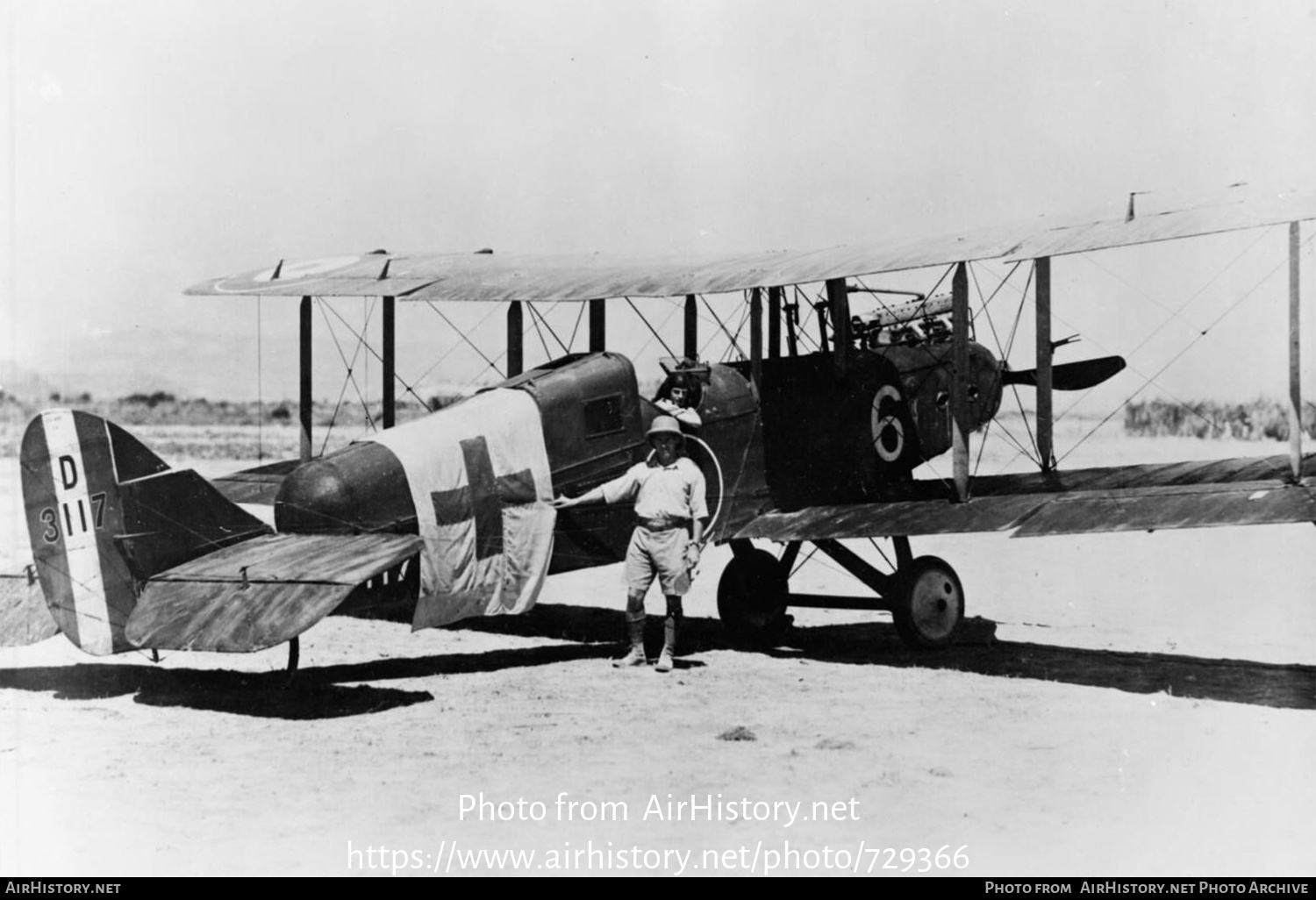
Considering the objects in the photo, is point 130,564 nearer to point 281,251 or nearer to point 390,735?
point 390,735

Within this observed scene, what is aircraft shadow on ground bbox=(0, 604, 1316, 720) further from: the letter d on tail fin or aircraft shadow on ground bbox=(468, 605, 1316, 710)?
the letter d on tail fin

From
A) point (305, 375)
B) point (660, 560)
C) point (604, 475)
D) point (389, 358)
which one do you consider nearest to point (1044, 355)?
point (660, 560)

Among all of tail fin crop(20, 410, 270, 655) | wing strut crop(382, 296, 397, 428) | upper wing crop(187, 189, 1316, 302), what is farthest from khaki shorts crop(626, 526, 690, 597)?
wing strut crop(382, 296, 397, 428)

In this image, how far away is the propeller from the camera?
45.4ft

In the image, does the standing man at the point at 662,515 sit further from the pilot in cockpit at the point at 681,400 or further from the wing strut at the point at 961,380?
the wing strut at the point at 961,380

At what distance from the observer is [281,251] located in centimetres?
3831

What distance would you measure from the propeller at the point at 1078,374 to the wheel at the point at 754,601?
318cm

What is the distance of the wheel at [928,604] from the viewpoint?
11758mm

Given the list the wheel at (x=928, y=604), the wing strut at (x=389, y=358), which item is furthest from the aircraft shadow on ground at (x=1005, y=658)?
the wing strut at (x=389, y=358)

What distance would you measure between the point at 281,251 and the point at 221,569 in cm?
3079

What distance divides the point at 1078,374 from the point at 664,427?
533 cm

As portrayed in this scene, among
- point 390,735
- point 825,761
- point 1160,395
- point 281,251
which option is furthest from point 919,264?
point 1160,395

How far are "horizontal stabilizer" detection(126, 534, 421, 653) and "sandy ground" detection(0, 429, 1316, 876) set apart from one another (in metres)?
0.56
